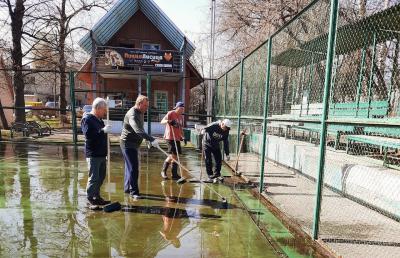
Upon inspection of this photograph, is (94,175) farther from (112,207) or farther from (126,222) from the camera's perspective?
(126,222)

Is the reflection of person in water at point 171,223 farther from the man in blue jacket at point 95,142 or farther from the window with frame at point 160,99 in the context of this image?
the window with frame at point 160,99

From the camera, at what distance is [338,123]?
12.8 feet

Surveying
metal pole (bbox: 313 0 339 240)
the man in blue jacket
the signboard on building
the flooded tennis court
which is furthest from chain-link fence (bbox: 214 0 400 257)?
the signboard on building

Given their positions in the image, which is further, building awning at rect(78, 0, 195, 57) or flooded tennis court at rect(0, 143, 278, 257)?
building awning at rect(78, 0, 195, 57)

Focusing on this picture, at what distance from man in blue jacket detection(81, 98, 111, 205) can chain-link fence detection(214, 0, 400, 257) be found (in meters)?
2.97

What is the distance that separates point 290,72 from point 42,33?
17.0m

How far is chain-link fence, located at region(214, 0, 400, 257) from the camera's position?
4.31m

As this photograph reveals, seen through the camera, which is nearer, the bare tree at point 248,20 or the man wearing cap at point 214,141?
the man wearing cap at point 214,141

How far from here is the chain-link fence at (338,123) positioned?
4312 mm

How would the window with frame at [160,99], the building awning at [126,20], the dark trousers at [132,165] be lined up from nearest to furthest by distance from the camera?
the dark trousers at [132,165] → the building awning at [126,20] → the window with frame at [160,99]

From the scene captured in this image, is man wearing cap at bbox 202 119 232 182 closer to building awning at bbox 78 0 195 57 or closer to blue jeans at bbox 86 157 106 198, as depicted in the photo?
blue jeans at bbox 86 157 106 198

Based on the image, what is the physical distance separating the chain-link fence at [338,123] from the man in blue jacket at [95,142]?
2.97 meters

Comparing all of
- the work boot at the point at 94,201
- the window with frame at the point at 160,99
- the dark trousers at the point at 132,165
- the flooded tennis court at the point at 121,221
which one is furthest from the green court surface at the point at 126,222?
the window with frame at the point at 160,99

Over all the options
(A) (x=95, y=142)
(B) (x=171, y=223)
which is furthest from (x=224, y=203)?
(A) (x=95, y=142)
